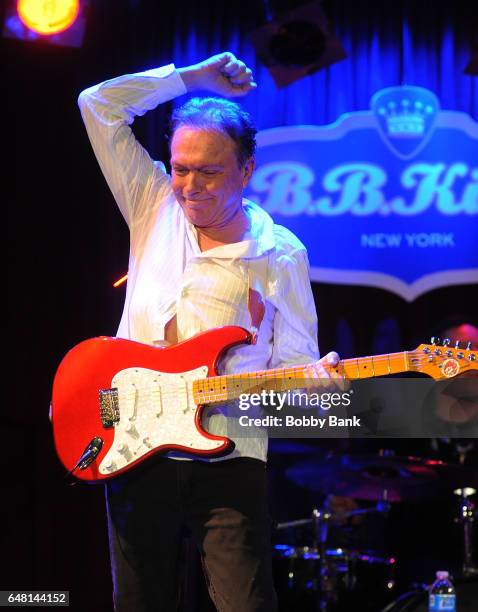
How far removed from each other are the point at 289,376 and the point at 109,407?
21.0 inches

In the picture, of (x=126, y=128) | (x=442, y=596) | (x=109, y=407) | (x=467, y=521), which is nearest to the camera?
(x=109, y=407)

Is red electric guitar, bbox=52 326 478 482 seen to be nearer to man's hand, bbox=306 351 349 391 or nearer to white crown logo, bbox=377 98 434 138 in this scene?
man's hand, bbox=306 351 349 391

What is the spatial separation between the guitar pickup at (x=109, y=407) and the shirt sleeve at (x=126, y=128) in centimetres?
62

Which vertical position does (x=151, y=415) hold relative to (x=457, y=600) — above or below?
above

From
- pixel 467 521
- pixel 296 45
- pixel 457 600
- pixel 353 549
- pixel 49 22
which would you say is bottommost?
→ pixel 457 600

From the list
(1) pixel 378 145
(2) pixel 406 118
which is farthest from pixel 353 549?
(2) pixel 406 118

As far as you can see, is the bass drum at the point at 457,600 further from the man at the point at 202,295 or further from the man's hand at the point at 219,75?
the man's hand at the point at 219,75

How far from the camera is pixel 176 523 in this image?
7.98 ft

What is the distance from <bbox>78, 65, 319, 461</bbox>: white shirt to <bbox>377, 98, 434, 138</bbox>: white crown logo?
2.39 metres

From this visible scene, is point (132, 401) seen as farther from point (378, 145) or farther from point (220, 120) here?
point (378, 145)

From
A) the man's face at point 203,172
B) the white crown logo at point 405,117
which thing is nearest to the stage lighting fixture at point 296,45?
the white crown logo at point 405,117

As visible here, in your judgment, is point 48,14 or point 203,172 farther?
point 48,14

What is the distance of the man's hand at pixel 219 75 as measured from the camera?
280 centimetres

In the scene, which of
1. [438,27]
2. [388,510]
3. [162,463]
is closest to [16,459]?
[388,510]
